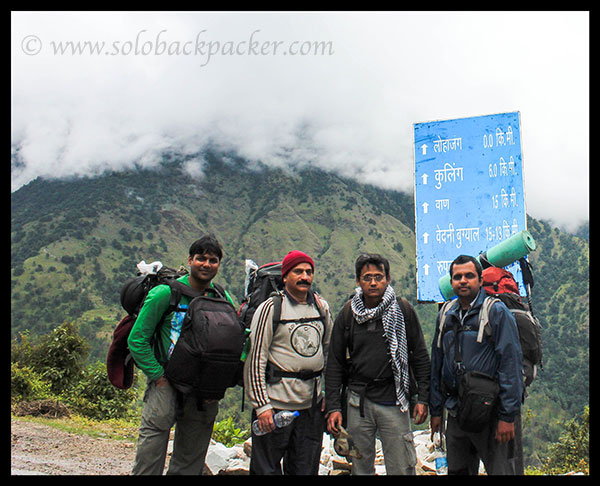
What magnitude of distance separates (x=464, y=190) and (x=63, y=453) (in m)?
7.50

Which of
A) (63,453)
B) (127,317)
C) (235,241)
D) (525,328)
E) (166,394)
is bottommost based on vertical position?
(63,453)

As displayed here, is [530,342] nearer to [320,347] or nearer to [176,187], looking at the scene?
[320,347]

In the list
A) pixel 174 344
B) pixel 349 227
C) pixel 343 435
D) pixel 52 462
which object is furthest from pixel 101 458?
pixel 349 227

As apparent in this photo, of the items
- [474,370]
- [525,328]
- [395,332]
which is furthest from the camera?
[525,328]

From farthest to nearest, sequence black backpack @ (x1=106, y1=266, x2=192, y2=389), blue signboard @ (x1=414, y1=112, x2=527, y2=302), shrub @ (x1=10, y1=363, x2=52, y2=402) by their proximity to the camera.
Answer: shrub @ (x1=10, y1=363, x2=52, y2=402) < blue signboard @ (x1=414, y1=112, x2=527, y2=302) < black backpack @ (x1=106, y1=266, x2=192, y2=389)

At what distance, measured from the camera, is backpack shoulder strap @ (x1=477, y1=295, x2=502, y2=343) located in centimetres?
343

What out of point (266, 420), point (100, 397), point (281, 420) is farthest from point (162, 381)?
point (100, 397)

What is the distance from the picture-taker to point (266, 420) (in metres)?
3.47

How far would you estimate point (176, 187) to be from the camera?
427 ft

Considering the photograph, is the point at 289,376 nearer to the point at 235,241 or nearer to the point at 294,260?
the point at 294,260

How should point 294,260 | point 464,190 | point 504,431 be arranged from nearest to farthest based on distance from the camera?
point 504,431 < point 294,260 < point 464,190

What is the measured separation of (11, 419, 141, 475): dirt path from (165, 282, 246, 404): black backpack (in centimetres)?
348

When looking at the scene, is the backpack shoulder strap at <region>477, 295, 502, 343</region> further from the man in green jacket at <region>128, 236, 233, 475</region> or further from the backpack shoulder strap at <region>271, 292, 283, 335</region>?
the man in green jacket at <region>128, 236, 233, 475</region>

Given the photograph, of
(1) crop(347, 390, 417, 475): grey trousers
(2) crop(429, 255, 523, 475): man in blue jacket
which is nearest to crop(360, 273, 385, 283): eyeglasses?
(2) crop(429, 255, 523, 475): man in blue jacket
